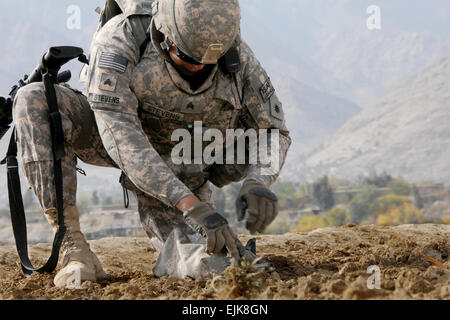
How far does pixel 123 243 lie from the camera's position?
711 centimetres

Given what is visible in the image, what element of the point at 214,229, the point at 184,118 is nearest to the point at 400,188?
the point at 184,118

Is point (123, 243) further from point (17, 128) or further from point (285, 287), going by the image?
point (285, 287)

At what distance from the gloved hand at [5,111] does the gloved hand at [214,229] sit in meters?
2.28

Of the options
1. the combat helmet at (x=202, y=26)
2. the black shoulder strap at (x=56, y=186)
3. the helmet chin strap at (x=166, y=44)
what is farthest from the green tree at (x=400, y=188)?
Result: the combat helmet at (x=202, y=26)

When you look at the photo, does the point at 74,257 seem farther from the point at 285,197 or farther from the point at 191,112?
the point at 285,197

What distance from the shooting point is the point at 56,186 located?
15.1 ft

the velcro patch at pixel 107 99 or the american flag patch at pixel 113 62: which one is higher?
the american flag patch at pixel 113 62

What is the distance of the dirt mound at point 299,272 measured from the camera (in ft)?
10.8

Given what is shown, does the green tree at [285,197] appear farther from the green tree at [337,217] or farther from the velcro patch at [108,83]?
the velcro patch at [108,83]

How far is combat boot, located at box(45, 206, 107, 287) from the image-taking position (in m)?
4.36

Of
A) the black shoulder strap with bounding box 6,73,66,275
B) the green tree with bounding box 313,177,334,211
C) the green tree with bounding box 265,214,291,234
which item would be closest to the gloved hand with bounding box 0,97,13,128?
the black shoulder strap with bounding box 6,73,66,275

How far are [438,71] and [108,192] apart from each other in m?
76.0

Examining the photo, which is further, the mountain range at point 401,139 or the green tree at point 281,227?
the mountain range at point 401,139
